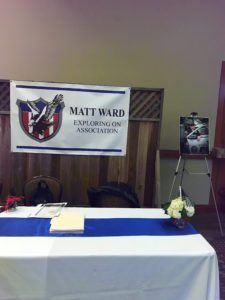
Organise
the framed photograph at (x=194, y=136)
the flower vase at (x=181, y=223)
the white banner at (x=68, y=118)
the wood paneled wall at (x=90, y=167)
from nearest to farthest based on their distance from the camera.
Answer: the flower vase at (x=181, y=223), the white banner at (x=68, y=118), the wood paneled wall at (x=90, y=167), the framed photograph at (x=194, y=136)

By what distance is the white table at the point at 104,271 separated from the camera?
3.92 feet

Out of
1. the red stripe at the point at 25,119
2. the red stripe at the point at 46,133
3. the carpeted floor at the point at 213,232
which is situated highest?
the red stripe at the point at 25,119

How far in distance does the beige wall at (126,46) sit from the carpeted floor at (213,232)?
1065mm

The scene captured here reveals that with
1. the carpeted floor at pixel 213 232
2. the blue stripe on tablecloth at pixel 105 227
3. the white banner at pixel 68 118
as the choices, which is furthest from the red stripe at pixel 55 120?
the carpeted floor at pixel 213 232

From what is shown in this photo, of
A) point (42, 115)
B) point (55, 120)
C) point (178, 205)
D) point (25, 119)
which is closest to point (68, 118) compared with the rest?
point (55, 120)

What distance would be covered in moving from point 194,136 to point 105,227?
79.4 inches

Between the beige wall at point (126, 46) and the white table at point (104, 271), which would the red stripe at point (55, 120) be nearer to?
the beige wall at point (126, 46)

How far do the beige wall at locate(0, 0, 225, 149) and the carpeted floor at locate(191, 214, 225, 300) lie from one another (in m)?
1.07

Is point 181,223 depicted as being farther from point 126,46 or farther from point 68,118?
point 126,46

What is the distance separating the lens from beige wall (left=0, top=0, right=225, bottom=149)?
340 centimetres

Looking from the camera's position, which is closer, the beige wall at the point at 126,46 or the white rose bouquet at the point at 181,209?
the white rose bouquet at the point at 181,209

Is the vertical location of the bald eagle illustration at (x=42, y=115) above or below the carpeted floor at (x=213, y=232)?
above

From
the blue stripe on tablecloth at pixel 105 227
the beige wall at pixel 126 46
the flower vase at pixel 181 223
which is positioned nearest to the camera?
the blue stripe on tablecloth at pixel 105 227

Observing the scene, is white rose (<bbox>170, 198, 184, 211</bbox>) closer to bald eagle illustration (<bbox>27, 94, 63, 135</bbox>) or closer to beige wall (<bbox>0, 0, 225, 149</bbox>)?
bald eagle illustration (<bbox>27, 94, 63, 135</bbox>)
